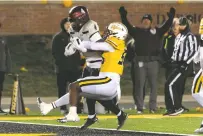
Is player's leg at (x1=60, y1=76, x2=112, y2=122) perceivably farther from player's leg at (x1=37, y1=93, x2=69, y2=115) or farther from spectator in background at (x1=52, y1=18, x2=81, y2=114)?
spectator in background at (x1=52, y1=18, x2=81, y2=114)

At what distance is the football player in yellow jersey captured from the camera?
1280cm

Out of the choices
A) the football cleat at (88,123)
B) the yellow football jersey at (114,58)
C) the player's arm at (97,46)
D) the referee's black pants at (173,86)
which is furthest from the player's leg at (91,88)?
the referee's black pants at (173,86)

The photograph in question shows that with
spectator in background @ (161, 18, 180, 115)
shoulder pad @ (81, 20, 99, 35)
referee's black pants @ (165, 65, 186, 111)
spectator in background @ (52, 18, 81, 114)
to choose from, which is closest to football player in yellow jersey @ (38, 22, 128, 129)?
shoulder pad @ (81, 20, 99, 35)

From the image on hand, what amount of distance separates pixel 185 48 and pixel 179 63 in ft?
0.93

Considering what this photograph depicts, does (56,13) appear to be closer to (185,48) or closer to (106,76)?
(185,48)

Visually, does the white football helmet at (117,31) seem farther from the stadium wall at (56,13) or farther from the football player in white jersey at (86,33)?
the stadium wall at (56,13)

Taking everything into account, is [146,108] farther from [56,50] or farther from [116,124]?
[116,124]

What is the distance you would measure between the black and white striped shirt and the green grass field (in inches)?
37.1

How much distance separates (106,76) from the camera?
42.4 ft

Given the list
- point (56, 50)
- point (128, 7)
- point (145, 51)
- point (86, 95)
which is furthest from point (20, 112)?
point (128, 7)

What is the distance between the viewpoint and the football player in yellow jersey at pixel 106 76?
42.0 feet

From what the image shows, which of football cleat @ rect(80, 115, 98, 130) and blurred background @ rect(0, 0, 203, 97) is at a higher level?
blurred background @ rect(0, 0, 203, 97)

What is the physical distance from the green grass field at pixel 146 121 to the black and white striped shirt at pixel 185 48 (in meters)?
0.94

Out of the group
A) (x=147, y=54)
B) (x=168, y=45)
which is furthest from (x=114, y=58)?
(x=168, y=45)
